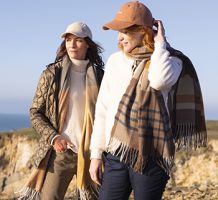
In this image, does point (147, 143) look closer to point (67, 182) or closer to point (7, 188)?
point (67, 182)

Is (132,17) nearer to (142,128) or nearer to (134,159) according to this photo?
(142,128)

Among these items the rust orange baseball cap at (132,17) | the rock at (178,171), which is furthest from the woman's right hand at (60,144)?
the rock at (178,171)

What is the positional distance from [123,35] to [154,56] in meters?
0.38

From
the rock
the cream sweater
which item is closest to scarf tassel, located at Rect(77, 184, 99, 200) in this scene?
the cream sweater

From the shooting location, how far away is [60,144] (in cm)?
529

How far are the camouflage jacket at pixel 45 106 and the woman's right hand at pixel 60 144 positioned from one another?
79 millimetres

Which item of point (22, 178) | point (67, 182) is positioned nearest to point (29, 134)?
point (22, 178)

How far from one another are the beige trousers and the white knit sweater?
1.26 metres

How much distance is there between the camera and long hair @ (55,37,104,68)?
5590 mm

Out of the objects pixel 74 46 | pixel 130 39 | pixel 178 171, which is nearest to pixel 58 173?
pixel 74 46

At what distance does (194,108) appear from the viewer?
14.0 ft

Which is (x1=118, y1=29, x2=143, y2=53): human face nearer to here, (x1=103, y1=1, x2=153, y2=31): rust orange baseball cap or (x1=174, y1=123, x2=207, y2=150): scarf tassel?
(x1=103, y1=1, x2=153, y2=31): rust orange baseball cap

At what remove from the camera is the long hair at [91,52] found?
5590 mm

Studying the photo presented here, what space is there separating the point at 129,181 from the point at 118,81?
0.81 metres
